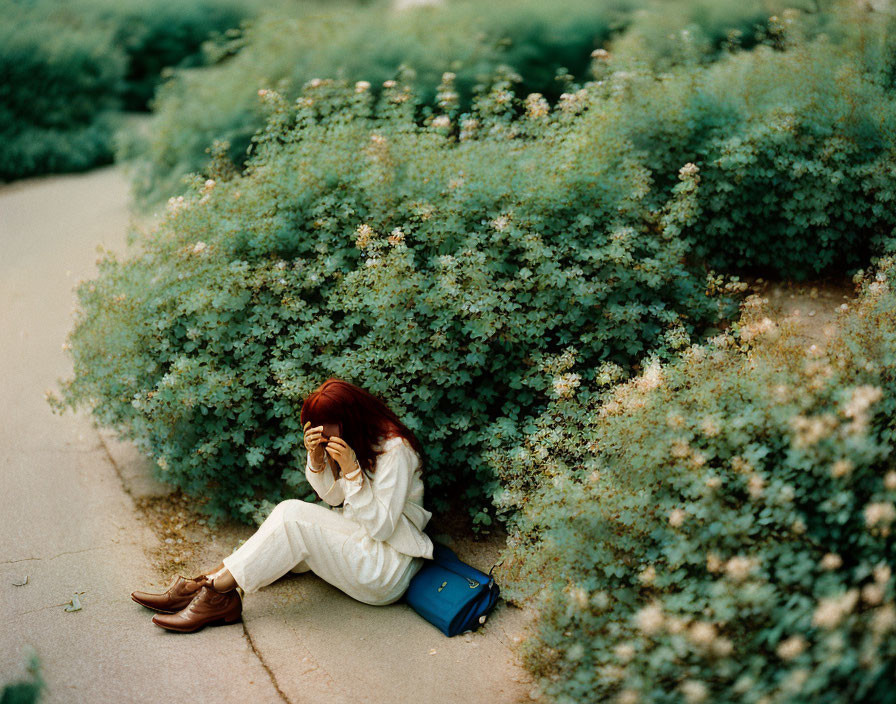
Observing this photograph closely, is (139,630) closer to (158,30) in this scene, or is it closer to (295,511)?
(295,511)

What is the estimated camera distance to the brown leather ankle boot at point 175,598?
371cm

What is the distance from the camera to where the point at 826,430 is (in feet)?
8.87

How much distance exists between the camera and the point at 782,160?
4.96 m

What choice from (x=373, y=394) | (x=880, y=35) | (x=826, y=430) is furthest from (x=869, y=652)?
(x=880, y=35)

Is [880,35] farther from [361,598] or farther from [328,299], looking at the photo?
[361,598]

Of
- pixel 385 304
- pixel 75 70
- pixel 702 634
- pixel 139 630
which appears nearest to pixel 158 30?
pixel 75 70

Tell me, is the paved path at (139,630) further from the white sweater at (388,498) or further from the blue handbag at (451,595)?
the white sweater at (388,498)

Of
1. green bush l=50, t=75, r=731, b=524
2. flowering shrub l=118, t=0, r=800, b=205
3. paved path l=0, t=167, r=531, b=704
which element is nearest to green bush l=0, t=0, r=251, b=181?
flowering shrub l=118, t=0, r=800, b=205

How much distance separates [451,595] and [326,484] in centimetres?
79

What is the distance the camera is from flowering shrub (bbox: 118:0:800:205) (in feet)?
23.0

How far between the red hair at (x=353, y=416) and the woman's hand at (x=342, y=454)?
59 mm

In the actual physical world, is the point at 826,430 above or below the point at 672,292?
above

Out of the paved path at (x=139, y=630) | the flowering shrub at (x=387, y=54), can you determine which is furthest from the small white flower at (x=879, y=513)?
the flowering shrub at (x=387, y=54)

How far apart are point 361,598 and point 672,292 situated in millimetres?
2421
